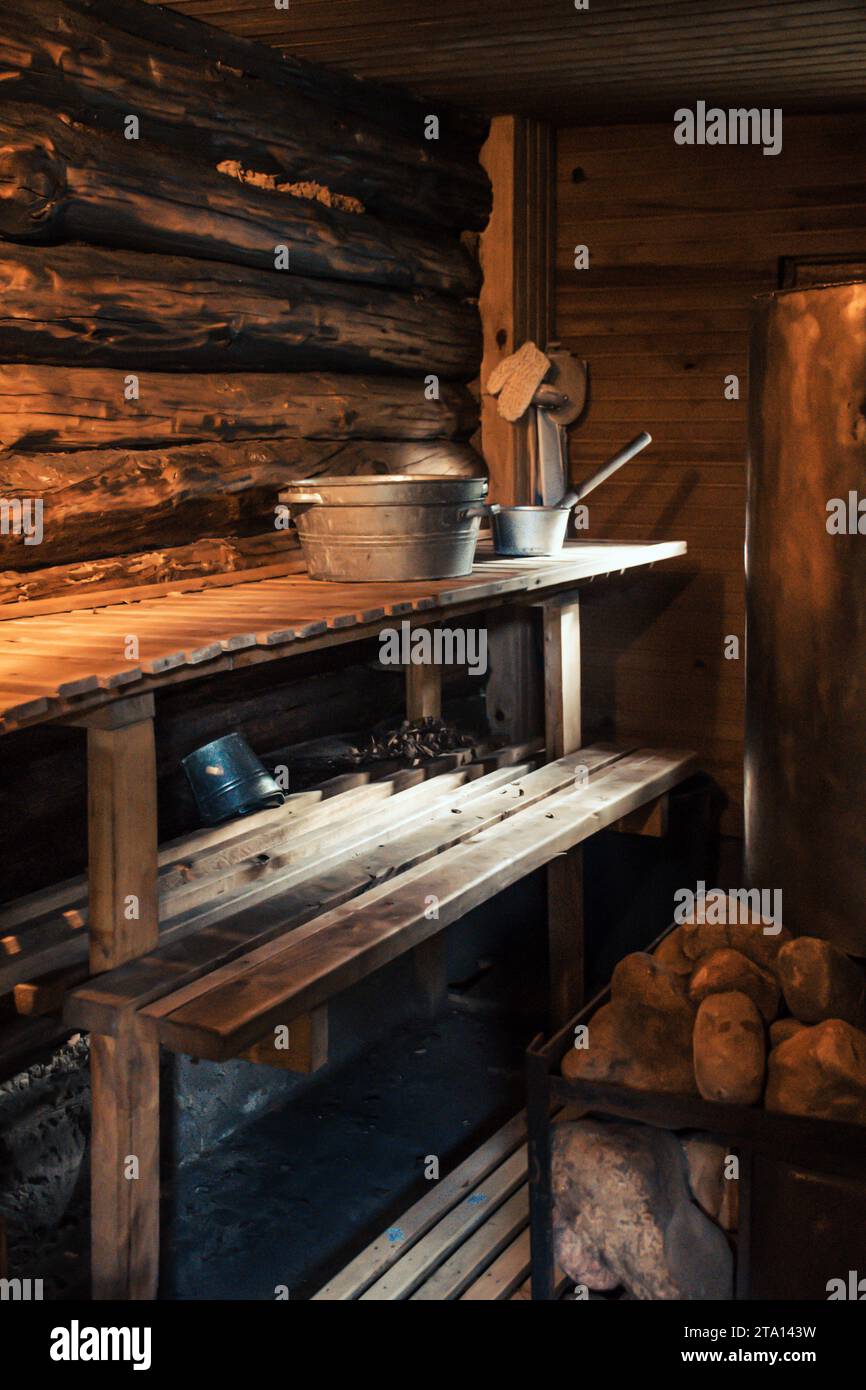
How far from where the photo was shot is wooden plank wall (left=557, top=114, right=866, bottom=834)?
584cm

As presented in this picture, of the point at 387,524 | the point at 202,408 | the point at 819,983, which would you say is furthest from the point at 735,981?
the point at 202,408

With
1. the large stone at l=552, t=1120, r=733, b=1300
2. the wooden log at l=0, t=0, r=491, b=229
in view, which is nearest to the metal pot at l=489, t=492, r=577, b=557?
the wooden log at l=0, t=0, r=491, b=229

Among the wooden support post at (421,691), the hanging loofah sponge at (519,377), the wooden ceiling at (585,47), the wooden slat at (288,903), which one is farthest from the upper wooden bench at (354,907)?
the wooden ceiling at (585,47)

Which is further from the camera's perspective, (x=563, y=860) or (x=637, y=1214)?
(x=563, y=860)

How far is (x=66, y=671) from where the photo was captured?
3.02 meters

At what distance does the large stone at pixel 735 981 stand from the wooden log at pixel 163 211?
2503 millimetres

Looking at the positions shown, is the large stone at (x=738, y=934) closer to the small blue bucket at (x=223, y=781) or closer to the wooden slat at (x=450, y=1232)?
the wooden slat at (x=450, y=1232)

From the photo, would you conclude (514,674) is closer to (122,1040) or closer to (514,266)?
(514,266)

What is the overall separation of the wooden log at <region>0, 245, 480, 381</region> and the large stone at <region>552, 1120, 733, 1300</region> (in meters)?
2.42

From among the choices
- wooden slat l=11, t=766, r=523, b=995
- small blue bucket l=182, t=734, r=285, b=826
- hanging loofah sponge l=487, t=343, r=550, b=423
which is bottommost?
wooden slat l=11, t=766, r=523, b=995

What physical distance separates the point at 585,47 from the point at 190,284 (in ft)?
5.17

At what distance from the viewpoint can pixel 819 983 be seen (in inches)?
132

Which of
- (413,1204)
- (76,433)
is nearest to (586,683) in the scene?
(413,1204)

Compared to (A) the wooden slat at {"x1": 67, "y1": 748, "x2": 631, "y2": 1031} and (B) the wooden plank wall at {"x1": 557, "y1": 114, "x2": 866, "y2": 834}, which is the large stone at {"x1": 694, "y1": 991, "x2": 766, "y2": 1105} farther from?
(B) the wooden plank wall at {"x1": 557, "y1": 114, "x2": 866, "y2": 834}
